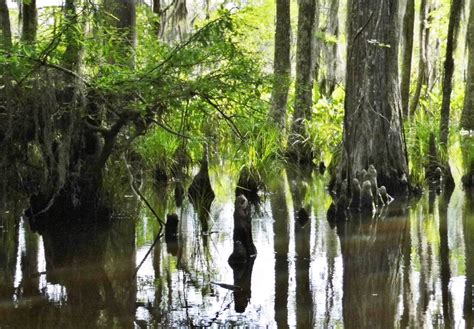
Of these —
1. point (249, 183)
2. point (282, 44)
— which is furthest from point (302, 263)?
point (282, 44)

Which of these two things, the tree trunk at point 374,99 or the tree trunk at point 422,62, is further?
the tree trunk at point 422,62

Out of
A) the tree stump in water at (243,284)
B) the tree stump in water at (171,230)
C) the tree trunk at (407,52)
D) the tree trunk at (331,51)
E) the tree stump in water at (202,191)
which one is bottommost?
the tree stump in water at (243,284)

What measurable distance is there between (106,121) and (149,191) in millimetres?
3151

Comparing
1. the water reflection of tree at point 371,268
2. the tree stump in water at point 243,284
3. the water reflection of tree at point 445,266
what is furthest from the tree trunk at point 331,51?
the tree stump in water at point 243,284

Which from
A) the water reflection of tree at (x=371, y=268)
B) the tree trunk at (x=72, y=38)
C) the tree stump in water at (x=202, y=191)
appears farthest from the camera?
the tree stump in water at (x=202, y=191)

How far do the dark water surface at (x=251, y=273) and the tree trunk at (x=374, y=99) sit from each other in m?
1.12

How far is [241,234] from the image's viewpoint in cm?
656

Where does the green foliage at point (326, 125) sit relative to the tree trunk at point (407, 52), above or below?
below

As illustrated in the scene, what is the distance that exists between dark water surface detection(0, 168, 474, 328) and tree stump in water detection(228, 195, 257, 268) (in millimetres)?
129

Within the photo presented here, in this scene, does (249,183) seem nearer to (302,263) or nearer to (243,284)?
(302,263)

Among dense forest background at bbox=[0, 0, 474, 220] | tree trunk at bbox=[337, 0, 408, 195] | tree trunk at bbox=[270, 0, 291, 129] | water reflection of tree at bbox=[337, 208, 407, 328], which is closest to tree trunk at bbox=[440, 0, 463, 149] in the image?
dense forest background at bbox=[0, 0, 474, 220]

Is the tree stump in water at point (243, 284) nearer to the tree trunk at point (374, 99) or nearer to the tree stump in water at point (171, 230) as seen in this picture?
the tree stump in water at point (171, 230)

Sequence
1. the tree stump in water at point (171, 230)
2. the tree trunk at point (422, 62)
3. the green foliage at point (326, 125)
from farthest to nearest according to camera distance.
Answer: the tree trunk at point (422, 62) → the green foliage at point (326, 125) → the tree stump in water at point (171, 230)

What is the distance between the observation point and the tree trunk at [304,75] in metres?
15.0
